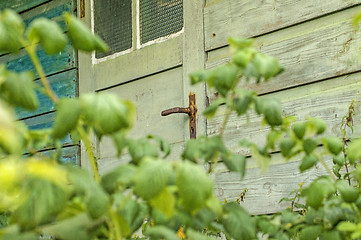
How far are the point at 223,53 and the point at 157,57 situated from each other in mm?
465

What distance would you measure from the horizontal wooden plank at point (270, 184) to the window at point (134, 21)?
918 mm

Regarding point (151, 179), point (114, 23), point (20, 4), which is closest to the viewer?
point (151, 179)

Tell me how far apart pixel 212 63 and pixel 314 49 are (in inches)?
22.9

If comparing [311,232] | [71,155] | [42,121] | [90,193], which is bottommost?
[311,232]

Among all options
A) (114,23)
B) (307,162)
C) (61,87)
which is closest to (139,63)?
(114,23)

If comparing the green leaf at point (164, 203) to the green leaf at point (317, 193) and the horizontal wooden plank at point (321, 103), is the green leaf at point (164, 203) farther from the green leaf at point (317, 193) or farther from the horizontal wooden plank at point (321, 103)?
the horizontal wooden plank at point (321, 103)

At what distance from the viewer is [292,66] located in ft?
8.79

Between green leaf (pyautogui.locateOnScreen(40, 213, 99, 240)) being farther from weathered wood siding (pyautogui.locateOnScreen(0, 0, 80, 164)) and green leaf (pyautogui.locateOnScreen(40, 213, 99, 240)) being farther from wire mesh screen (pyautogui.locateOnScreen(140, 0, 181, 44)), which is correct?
weathered wood siding (pyautogui.locateOnScreen(0, 0, 80, 164))

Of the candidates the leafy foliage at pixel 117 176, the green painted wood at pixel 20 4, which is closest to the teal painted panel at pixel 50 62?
the green painted wood at pixel 20 4

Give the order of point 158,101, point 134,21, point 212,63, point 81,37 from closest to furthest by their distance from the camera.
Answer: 1. point 81,37
2. point 212,63
3. point 158,101
4. point 134,21

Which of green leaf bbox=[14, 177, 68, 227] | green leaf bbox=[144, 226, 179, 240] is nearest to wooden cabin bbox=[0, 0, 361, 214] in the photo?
green leaf bbox=[144, 226, 179, 240]

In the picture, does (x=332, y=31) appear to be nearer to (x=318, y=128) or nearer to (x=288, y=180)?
(x=288, y=180)

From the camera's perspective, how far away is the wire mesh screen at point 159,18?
3271 millimetres

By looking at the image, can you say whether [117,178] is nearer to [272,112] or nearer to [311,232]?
[272,112]
